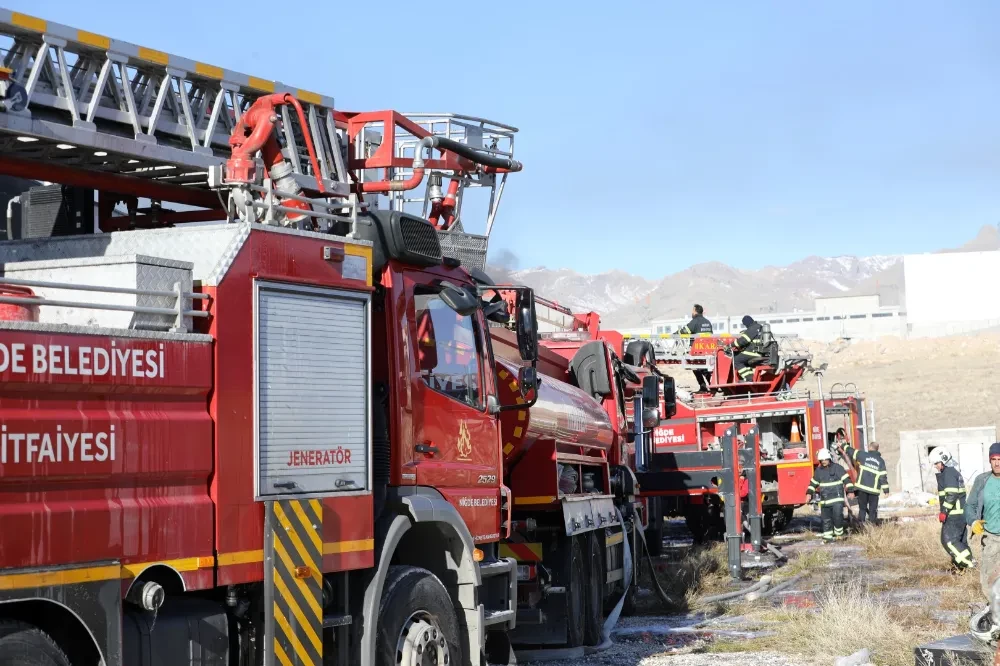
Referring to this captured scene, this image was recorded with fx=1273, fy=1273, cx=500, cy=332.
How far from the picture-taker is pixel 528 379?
9.12 m

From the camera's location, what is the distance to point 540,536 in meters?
10.8

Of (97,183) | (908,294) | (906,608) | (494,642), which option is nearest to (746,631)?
(906,608)

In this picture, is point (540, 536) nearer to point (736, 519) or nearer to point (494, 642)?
point (494, 642)

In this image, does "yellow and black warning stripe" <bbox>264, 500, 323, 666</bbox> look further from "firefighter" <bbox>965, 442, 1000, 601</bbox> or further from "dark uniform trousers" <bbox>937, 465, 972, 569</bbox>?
"dark uniform trousers" <bbox>937, 465, 972, 569</bbox>

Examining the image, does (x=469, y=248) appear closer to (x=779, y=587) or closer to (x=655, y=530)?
(x=779, y=587)

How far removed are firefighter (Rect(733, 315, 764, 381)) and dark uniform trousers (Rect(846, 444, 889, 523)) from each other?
7.85ft

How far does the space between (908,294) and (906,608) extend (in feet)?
359

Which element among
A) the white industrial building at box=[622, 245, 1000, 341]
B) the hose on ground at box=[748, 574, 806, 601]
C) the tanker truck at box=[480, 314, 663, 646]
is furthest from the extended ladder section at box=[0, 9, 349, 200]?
the white industrial building at box=[622, 245, 1000, 341]

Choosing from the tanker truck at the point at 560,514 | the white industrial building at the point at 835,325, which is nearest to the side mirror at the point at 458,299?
the tanker truck at the point at 560,514

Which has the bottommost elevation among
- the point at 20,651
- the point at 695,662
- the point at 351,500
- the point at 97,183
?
the point at 695,662

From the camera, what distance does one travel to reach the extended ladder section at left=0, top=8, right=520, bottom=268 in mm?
8383

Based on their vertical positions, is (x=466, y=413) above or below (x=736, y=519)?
above

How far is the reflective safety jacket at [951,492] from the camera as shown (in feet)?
51.4

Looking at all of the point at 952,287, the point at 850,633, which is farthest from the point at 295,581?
the point at 952,287
